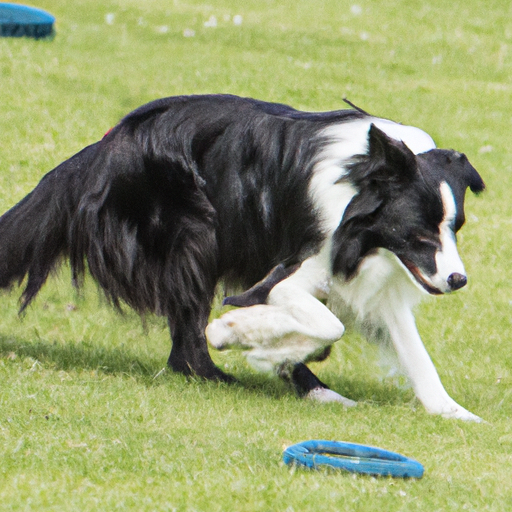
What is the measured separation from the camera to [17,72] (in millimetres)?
11594

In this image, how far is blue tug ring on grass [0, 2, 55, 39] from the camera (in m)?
12.7

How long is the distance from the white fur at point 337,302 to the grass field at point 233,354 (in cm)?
25

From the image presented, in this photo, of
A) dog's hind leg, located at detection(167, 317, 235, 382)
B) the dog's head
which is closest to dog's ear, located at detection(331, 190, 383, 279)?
the dog's head

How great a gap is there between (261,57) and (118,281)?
8462 millimetres

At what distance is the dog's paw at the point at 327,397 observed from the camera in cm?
545

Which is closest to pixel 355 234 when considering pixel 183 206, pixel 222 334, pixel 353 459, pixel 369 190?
pixel 369 190

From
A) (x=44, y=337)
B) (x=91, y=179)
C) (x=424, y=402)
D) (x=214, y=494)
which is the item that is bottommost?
(x=44, y=337)

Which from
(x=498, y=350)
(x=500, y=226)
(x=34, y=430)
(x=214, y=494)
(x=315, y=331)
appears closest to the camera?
(x=214, y=494)

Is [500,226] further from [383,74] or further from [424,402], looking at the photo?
[383,74]

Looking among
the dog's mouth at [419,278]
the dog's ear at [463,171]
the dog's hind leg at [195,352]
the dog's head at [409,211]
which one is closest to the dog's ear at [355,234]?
the dog's head at [409,211]

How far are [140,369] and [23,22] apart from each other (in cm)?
839

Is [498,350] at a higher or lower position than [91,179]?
lower

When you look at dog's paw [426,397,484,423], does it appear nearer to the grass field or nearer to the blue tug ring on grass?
the grass field

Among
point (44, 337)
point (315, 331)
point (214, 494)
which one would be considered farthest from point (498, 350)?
point (214, 494)
